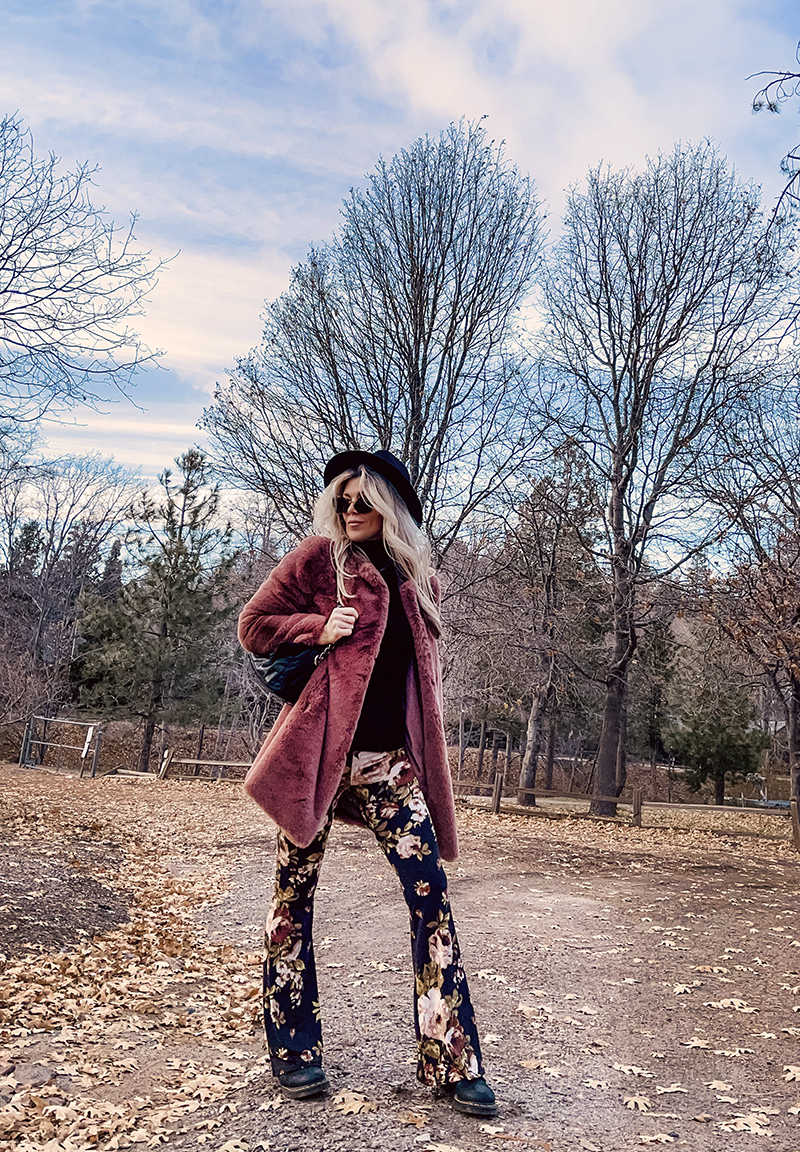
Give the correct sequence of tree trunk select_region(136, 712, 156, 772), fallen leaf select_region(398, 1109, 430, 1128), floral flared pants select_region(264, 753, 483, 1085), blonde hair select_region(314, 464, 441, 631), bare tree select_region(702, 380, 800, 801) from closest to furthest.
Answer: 1. fallen leaf select_region(398, 1109, 430, 1128)
2. floral flared pants select_region(264, 753, 483, 1085)
3. blonde hair select_region(314, 464, 441, 631)
4. bare tree select_region(702, 380, 800, 801)
5. tree trunk select_region(136, 712, 156, 772)

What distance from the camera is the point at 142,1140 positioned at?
2730mm

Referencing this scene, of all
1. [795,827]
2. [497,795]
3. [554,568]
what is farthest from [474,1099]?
[554,568]

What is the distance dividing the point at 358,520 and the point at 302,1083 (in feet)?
6.49

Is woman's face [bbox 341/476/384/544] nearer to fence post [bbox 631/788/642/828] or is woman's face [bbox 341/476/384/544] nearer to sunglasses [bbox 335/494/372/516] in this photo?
sunglasses [bbox 335/494/372/516]

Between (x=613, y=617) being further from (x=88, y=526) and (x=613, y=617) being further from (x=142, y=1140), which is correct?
(x=88, y=526)

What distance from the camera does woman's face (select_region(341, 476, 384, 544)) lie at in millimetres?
3176

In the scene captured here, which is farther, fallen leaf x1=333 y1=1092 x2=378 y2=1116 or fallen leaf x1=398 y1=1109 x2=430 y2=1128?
fallen leaf x1=333 y1=1092 x2=378 y2=1116

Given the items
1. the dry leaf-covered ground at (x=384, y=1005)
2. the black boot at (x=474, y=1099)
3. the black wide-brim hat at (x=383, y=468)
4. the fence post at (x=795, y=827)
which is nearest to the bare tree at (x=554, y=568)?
the fence post at (x=795, y=827)

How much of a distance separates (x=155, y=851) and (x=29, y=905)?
4.56 meters

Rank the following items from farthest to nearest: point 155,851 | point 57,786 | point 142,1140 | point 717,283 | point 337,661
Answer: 1. point 57,786
2. point 717,283
3. point 155,851
4. point 337,661
5. point 142,1140

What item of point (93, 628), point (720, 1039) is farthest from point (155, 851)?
point (93, 628)

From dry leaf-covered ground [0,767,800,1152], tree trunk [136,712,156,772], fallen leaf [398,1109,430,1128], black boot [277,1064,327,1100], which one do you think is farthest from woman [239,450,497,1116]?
tree trunk [136,712,156,772]

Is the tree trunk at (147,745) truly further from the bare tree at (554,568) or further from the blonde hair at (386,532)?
the blonde hair at (386,532)

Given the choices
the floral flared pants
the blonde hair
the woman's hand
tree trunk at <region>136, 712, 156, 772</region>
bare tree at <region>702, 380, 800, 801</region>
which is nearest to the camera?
the floral flared pants
